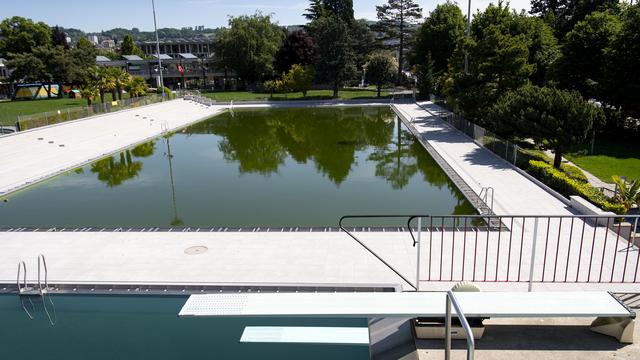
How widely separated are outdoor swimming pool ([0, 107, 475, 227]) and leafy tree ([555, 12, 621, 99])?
9453mm

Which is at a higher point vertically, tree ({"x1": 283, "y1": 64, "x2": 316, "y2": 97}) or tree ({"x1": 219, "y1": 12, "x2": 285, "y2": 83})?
tree ({"x1": 219, "y1": 12, "x2": 285, "y2": 83})

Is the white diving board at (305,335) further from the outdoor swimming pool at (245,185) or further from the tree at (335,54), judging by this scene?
the tree at (335,54)

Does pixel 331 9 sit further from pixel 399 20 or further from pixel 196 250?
pixel 196 250

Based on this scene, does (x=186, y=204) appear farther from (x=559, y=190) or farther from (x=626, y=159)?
(x=626, y=159)

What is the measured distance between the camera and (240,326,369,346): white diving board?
23.7 ft

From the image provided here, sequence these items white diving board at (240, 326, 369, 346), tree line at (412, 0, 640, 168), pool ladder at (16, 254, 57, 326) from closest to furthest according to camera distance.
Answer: white diving board at (240, 326, 369, 346) < pool ladder at (16, 254, 57, 326) < tree line at (412, 0, 640, 168)

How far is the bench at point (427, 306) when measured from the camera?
629cm

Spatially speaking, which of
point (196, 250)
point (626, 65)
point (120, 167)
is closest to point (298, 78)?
point (120, 167)

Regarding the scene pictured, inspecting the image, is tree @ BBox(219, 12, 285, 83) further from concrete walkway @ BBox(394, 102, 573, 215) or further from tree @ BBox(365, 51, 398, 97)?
concrete walkway @ BBox(394, 102, 573, 215)

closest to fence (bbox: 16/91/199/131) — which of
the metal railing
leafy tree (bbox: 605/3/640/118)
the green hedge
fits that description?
the metal railing

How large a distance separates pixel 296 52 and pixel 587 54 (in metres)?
38.3

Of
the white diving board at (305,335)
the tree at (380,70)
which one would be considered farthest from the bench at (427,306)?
the tree at (380,70)

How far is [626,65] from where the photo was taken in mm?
23094

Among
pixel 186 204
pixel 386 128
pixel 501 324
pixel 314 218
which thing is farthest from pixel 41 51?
pixel 501 324
